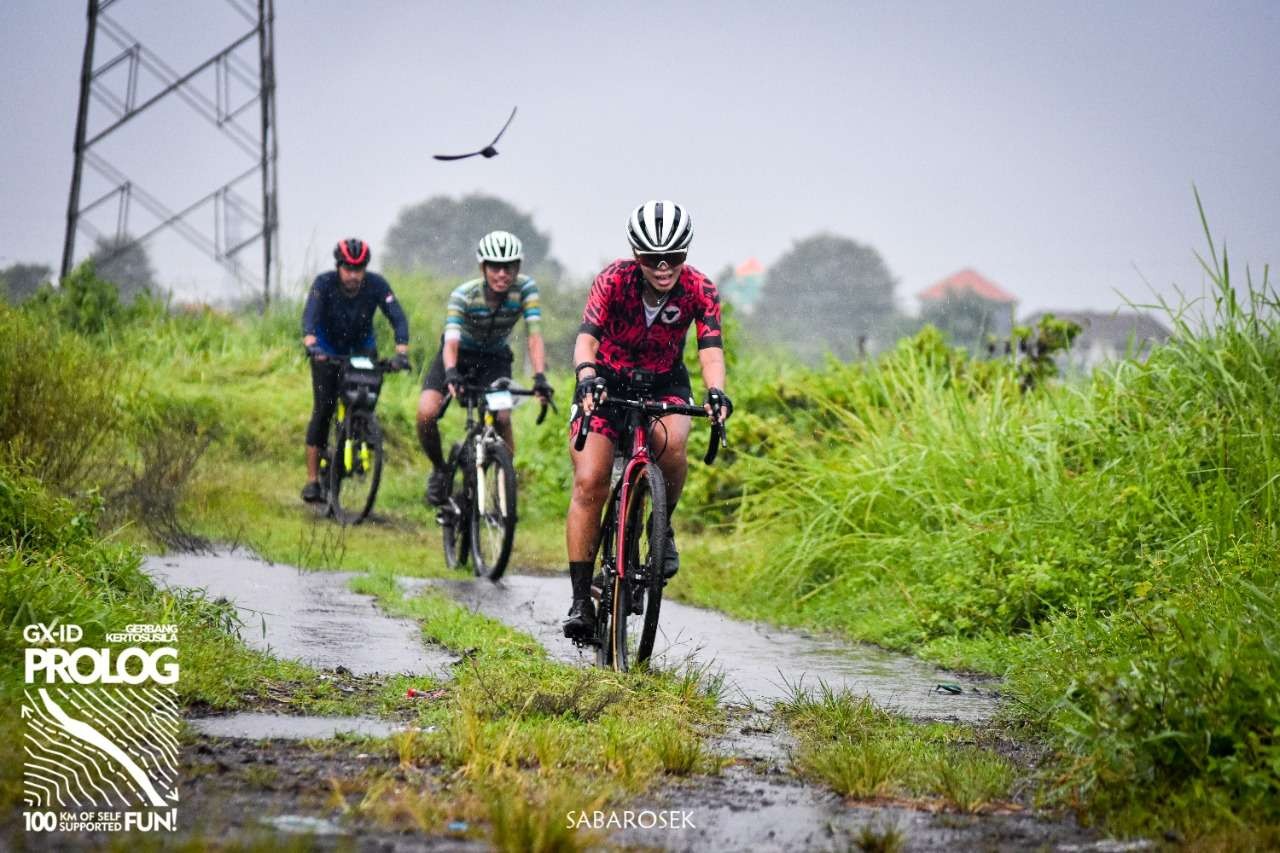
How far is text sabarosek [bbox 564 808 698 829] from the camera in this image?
13.6ft

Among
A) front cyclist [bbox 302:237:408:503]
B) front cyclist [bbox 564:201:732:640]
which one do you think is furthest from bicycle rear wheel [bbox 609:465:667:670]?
front cyclist [bbox 302:237:408:503]

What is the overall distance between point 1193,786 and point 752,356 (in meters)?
17.1

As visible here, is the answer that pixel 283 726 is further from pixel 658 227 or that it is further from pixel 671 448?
pixel 658 227

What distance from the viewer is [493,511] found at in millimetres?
11656

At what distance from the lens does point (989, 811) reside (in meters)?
4.60

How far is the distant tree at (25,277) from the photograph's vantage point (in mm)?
18094

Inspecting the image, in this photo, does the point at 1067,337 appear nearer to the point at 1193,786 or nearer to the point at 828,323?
the point at 1193,786

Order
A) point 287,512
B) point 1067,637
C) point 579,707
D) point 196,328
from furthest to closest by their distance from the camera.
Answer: point 196,328, point 287,512, point 1067,637, point 579,707

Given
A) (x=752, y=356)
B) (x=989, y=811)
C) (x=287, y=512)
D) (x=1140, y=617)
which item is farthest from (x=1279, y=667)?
(x=752, y=356)

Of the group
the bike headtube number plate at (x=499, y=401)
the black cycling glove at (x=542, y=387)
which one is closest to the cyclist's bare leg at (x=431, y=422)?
the bike headtube number plate at (x=499, y=401)

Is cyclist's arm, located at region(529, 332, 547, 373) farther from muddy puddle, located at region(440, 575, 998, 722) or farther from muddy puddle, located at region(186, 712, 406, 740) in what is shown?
muddy puddle, located at region(186, 712, 406, 740)

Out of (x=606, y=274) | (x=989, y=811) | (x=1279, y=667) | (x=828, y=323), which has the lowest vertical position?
(x=989, y=811)

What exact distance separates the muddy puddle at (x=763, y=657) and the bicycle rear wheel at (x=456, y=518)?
3.06ft

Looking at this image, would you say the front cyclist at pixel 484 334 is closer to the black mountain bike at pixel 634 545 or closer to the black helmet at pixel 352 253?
the black helmet at pixel 352 253
